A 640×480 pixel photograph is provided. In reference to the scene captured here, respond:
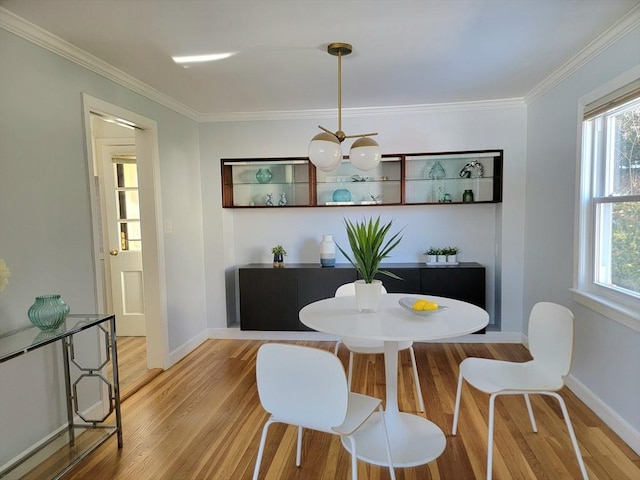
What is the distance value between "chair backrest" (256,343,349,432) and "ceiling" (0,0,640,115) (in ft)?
5.50

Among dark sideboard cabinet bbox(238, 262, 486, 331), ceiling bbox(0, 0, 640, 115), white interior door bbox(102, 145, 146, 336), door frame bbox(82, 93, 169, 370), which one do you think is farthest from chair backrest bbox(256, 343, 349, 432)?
white interior door bbox(102, 145, 146, 336)

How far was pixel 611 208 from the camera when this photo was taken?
247 centimetres

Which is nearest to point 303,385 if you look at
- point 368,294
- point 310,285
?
point 368,294

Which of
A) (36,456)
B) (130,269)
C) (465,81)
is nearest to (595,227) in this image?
(465,81)

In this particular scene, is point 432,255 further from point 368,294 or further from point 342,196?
point 368,294

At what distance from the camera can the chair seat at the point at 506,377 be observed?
74.1 inches

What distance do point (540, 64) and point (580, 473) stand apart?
262 cm

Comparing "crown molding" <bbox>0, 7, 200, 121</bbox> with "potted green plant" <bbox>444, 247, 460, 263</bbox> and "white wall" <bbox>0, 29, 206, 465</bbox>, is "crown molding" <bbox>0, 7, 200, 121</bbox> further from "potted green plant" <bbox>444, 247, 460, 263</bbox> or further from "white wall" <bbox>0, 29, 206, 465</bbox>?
"potted green plant" <bbox>444, 247, 460, 263</bbox>

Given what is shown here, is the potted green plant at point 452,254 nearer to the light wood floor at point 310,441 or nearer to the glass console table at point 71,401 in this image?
the light wood floor at point 310,441

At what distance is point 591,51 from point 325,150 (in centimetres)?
187

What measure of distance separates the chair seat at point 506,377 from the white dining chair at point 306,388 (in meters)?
0.74

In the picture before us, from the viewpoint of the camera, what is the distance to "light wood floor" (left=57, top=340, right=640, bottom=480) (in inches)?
78.4

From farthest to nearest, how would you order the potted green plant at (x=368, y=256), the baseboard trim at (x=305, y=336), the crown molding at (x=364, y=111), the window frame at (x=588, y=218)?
the baseboard trim at (x=305, y=336)
the crown molding at (x=364, y=111)
the window frame at (x=588, y=218)
the potted green plant at (x=368, y=256)

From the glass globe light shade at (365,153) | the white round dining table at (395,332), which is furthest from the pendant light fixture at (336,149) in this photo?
the white round dining table at (395,332)
